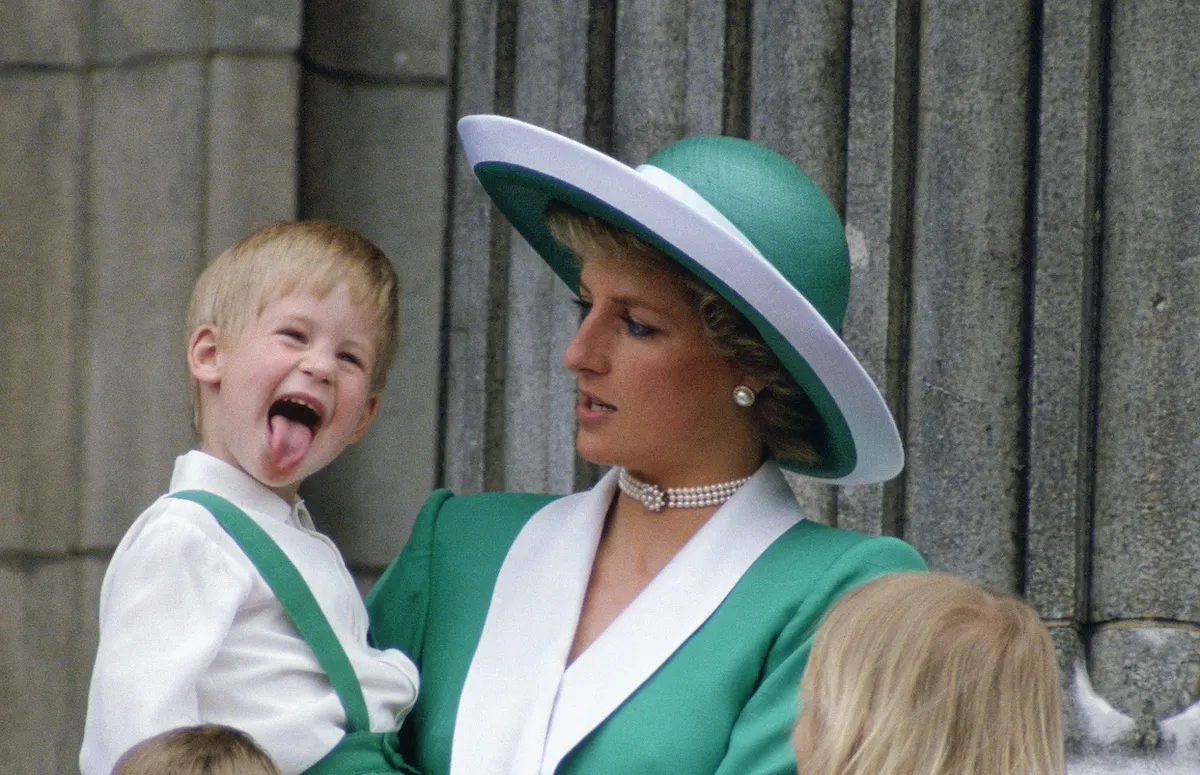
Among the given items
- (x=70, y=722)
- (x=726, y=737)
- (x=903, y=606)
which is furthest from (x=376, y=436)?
(x=903, y=606)

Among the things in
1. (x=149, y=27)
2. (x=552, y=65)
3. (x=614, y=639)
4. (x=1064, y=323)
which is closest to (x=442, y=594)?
(x=614, y=639)

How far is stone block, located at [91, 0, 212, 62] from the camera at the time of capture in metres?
3.58

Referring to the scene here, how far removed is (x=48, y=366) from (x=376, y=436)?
558 millimetres

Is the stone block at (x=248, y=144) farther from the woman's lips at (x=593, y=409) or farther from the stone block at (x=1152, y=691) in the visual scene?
the stone block at (x=1152, y=691)

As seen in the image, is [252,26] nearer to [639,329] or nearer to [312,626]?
[639,329]

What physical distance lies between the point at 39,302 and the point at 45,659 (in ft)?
1.94

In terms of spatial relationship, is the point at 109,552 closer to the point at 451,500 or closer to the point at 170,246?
the point at 170,246

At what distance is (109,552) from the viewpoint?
362 cm

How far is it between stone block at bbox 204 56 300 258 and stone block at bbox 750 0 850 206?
Result: 2.53 feet

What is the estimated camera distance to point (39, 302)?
370 cm

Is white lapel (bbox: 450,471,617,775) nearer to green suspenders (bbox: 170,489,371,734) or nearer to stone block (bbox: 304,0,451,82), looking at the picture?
green suspenders (bbox: 170,489,371,734)

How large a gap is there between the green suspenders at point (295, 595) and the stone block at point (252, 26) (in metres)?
1.31

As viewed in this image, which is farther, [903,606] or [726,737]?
[726,737]

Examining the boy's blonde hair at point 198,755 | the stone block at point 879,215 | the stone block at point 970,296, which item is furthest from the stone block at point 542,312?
the boy's blonde hair at point 198,755
